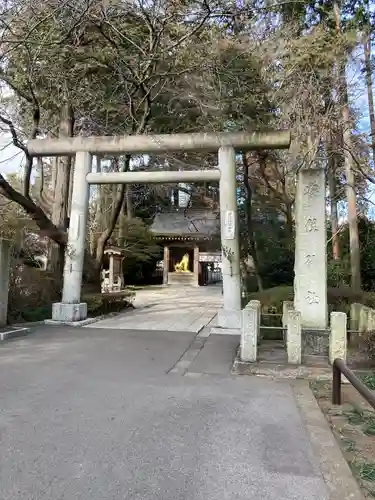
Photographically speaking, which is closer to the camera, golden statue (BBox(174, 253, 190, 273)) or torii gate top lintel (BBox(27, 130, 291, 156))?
torii gate top lintel (BBox(27, 130, 291, 156))

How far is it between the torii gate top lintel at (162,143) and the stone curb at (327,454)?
614cm

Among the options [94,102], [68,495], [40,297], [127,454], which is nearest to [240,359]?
[127,454]

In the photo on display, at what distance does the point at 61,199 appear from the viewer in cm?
1287

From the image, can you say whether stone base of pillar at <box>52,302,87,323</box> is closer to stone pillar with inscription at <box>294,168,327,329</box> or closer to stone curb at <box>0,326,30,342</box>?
stone curb at <box>0,326,30,342</box>

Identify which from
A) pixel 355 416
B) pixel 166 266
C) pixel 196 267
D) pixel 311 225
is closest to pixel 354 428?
pixel 355 416

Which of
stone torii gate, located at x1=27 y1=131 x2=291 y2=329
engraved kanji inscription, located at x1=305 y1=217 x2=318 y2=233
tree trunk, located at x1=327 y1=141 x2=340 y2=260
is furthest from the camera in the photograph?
tree trunk, located at x1=327 y1=141 x2=340 y2=260

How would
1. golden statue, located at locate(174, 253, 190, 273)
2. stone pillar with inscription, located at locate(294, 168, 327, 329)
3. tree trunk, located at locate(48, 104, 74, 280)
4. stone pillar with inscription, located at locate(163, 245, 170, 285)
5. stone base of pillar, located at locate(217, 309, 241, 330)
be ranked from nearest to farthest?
stone pillar with inscription, located at locate(294, 168, 327, 329) < stone base of pillar, located at locate(217, 309, 241, 330) < tree trunk, located at locate(48, 104, 74, 280) < stone pillar with inscription, located at locate(163, 245, 170, 285) < golden statue, located at locate(174, 253, 190, 273)

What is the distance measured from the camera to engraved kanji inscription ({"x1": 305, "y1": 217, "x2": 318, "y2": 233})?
23.6 ft

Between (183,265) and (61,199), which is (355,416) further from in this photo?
(183,265)

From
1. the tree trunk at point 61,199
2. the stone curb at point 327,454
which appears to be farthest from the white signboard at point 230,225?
the tree trunk at point 61,199

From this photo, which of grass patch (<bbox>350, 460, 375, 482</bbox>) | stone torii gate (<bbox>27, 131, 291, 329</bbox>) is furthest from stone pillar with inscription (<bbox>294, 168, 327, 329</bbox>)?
grass patch (<bbox>350, 460, 375, 482</bbox>)

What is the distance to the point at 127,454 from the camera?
3162 millimetres

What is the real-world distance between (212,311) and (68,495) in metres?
11.2

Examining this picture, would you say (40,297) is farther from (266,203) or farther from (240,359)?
(266,203)
